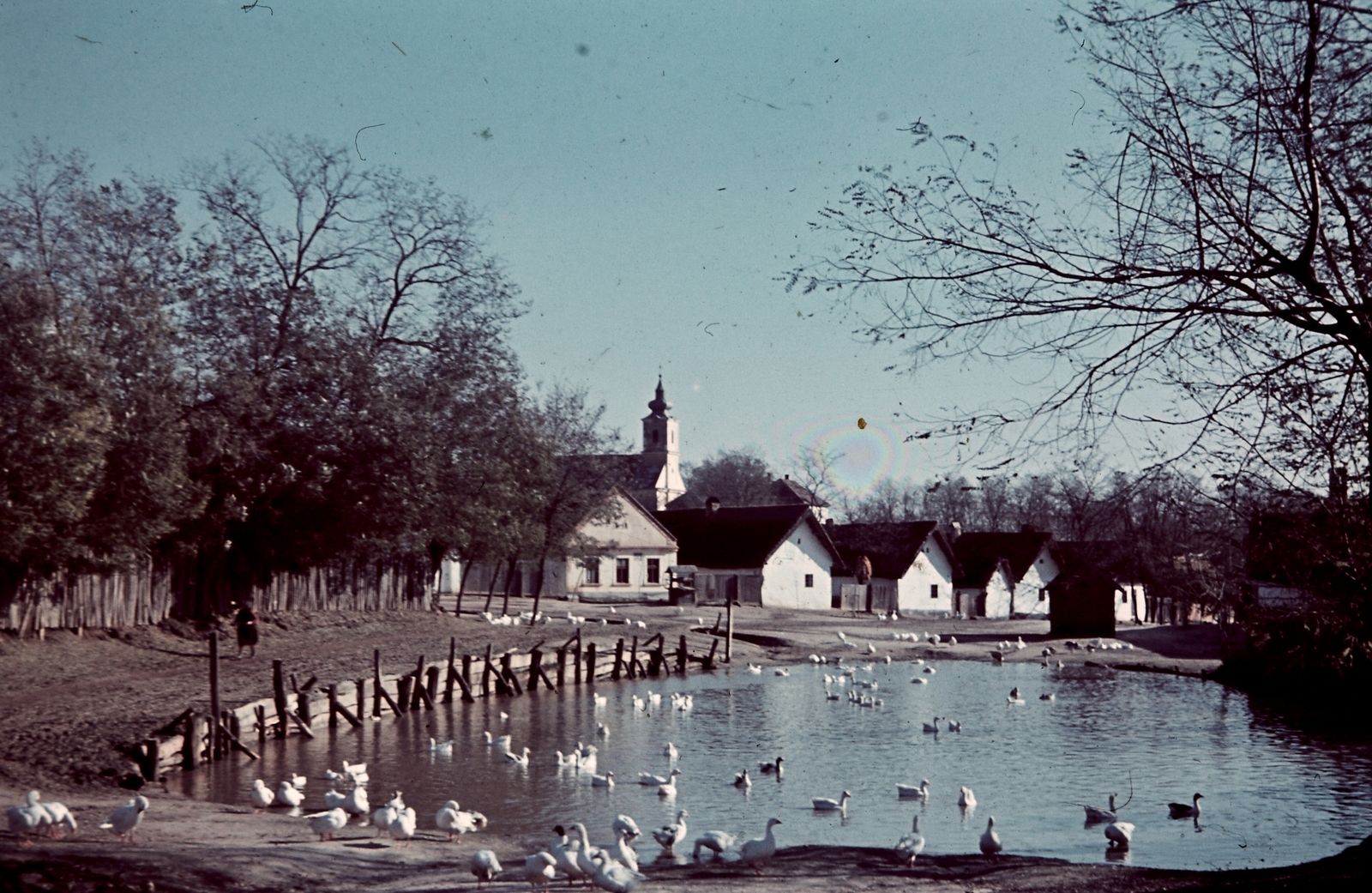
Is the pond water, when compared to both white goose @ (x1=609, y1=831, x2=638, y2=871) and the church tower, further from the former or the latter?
the church tower

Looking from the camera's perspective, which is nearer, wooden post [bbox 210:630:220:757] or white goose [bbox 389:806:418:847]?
white goose [bbox 389:806:418:847]

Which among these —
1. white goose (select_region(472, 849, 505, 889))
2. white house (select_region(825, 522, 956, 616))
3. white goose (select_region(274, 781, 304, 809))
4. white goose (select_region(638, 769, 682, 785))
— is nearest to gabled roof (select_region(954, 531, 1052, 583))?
white house (select_region(825, 522, 956, 616))

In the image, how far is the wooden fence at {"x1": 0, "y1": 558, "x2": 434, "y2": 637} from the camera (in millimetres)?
29219

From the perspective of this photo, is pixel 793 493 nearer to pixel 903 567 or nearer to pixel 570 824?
pixel 903 567

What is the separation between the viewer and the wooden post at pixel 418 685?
3294cm

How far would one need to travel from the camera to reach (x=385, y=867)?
1464 cm

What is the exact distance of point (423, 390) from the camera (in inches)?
1619

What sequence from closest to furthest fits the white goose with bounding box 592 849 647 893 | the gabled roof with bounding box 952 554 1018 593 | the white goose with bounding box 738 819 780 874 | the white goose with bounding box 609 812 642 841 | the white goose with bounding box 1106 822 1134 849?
the white goose with bounding box 592 849 647 893 → the white goose with bounding box 738 819 780 874 → the white goose with bounding box 609 812 642 841 → the white goose with bounding box 1106 822 1134 849 → the gabled roof with bounding box 952 554 1018 593

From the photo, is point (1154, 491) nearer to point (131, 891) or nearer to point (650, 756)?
point (131, 891)

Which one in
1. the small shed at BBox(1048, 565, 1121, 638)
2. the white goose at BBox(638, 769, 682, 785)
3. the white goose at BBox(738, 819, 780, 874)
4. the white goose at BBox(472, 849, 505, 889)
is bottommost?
the white goose at BBox(638, 769, 682, 785)

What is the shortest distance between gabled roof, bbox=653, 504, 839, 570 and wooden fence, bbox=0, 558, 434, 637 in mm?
28819

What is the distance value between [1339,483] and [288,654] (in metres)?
29.4

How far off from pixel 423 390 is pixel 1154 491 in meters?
32.3

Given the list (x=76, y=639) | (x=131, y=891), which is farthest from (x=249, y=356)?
(x=131, y=891)
